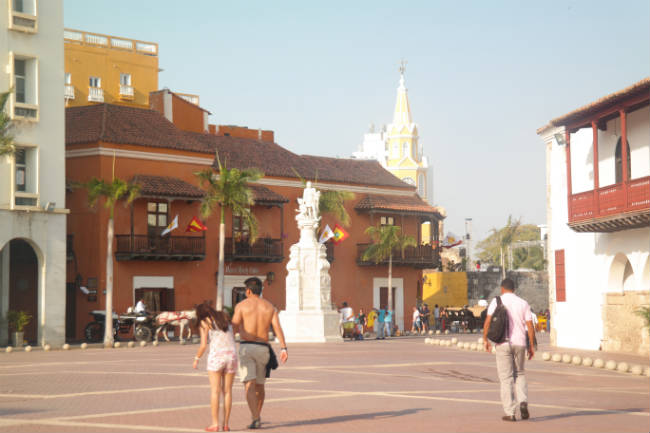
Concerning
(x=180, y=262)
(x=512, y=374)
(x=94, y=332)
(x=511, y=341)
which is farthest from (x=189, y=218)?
(x=512, y=374)

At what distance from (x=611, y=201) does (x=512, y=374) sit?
17.1 metres

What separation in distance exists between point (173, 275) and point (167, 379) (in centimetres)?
2840

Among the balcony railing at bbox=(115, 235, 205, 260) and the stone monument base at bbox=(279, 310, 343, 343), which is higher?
the balcony railing at bbox=(115, 235, 205, 260)

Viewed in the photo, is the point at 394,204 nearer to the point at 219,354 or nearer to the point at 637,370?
the point at 637,370

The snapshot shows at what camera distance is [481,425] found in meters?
12.6

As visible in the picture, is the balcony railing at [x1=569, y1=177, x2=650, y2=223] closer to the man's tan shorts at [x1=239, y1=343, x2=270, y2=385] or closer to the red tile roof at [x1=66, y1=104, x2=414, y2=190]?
the man's tan shorts at [x1=239, y1=343, x2=270, y2=385]

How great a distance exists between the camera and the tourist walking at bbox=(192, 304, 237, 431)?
12.1 m

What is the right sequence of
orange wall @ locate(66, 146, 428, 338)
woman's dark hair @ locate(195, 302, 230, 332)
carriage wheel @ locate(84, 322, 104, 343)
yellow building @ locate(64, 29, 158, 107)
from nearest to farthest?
woman's dark hair @ locate(195, 302, 230, 332), carriage wheel @ locate(84, 322, 104, 343), orange wall @ locate(66, 146, 428, 338), yellow building @ locate(64, 29, 158, 107)

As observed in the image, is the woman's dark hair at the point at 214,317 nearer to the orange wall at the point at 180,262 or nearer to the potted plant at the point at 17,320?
the potted plant at the point at 17,320

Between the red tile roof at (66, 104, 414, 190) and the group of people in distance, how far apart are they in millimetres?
33880

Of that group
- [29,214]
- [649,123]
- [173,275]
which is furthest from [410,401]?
[173,275]

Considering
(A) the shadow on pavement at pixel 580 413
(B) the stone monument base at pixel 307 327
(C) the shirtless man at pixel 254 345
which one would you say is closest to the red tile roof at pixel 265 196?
(B) the stone monument base at pixel 307 327

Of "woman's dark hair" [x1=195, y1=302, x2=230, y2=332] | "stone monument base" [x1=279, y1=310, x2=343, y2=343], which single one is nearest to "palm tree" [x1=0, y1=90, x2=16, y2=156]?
"stone monument base" [x1=279, y1=310, x2=343, y2=343]

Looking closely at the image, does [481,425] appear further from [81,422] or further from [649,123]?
[649,123]
